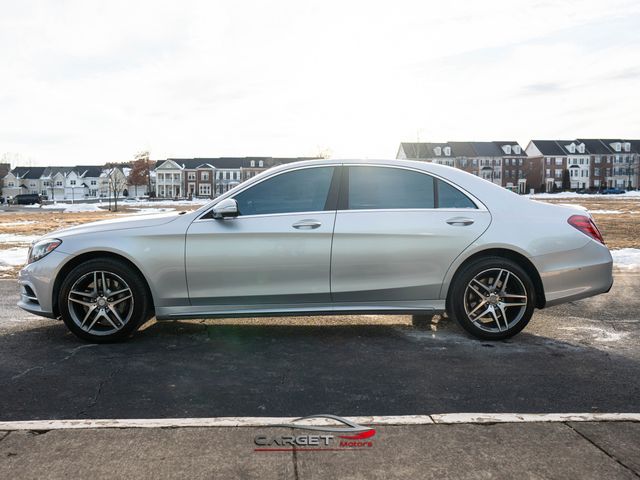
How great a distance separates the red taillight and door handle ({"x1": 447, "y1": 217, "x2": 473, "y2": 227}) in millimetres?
953

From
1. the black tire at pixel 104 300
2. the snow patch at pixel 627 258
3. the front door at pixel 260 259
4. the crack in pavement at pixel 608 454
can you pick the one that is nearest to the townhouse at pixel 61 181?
the snow patch at pixel 627 258

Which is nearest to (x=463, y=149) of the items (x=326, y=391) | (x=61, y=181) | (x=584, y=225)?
(x=61, y=181)

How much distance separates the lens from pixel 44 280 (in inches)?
185

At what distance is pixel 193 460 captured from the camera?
96.7 inches

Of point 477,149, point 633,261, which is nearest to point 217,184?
point 477,149

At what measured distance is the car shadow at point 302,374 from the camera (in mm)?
3195

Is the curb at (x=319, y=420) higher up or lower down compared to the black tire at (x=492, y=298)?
lower down

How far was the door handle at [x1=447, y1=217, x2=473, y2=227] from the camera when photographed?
4.74 meters

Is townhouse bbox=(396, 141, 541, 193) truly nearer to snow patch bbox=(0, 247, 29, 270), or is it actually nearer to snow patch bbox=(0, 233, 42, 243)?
snow patch bbox=(0, 233, 42, 243)

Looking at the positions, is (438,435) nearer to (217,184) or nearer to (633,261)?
(633,261)

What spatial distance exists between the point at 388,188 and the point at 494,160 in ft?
353

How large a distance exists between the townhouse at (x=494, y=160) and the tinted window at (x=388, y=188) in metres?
98.9

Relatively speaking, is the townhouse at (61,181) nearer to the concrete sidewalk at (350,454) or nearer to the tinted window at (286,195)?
the tinted window at (286,195)

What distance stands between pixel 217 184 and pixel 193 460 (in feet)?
368
